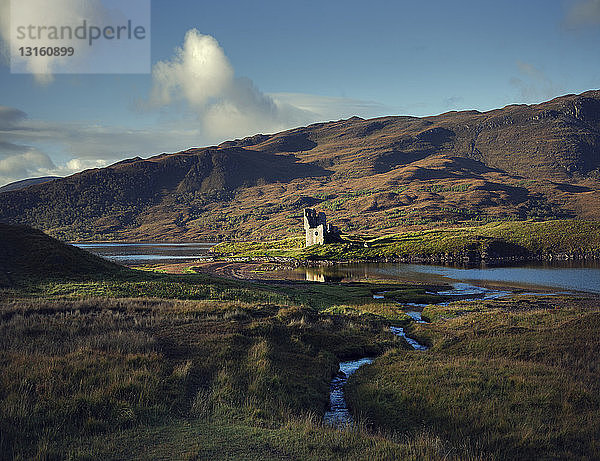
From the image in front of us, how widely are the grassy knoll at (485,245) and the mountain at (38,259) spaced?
81186mm

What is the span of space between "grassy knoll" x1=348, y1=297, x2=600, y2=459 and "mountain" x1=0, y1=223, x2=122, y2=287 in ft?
134

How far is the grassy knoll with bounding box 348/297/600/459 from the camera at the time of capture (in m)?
13.5

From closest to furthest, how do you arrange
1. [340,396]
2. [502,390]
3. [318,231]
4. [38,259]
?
[502,390]
[340,396]
[38,259]
[318,231]

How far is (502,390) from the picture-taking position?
1750cm

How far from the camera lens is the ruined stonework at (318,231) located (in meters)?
153

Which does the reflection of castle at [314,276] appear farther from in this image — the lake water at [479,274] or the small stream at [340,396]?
the small stream at [340,396]

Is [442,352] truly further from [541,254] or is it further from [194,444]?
[541,254]

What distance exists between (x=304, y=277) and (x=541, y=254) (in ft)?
239

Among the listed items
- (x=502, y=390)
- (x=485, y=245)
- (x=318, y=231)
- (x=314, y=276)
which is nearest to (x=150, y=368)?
Answer: (x=502, y=390)

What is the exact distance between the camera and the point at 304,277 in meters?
95.7

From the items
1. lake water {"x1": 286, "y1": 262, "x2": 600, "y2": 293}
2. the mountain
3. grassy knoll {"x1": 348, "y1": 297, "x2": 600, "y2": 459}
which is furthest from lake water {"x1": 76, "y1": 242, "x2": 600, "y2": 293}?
grassy knoll {"x1": 348, "y1": 297, "x2": 600, "y2": 459}

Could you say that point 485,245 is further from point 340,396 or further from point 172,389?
point 172,389

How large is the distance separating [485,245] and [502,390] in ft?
385

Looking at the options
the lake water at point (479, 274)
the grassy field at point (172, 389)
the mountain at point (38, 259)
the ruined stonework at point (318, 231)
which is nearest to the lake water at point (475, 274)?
the lake water at point (479, 274)
